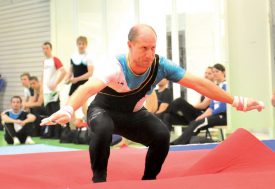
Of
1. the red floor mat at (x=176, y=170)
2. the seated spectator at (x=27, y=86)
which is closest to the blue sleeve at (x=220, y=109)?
the red floor mat at (x=176, y=170)

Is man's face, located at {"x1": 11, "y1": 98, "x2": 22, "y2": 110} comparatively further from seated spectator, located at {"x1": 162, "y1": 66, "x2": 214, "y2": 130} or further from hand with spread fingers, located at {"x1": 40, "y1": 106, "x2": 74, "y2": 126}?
hand with spread fingers, located at {"x1": 40, "y1": 106, "x2": 74, "y2": 126}

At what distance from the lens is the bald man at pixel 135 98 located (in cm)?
298

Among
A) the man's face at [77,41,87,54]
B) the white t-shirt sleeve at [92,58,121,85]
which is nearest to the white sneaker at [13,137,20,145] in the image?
the man's face at [77,41,87,54]

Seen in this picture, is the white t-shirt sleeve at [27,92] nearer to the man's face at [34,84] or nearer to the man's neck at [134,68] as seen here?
the man's face at [34,84]

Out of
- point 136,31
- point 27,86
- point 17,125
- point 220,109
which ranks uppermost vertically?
point 136,31

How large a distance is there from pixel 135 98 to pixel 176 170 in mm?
803

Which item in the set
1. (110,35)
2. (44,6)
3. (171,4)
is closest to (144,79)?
(171,4)

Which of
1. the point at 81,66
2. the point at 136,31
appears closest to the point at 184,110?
the point at 81,66

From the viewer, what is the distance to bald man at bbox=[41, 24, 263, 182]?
2984mm

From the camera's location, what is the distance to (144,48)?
2951mm

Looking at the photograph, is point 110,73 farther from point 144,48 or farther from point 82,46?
point 82,46

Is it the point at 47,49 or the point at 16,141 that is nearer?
the point at 16,141

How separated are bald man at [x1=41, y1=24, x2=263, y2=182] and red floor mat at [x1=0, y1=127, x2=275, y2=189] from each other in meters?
0.20

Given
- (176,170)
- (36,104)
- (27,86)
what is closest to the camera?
(176,170)
